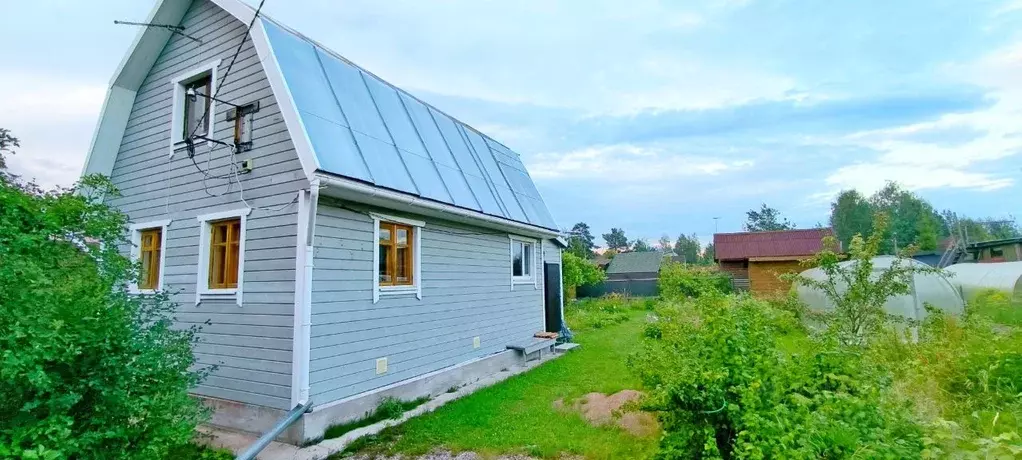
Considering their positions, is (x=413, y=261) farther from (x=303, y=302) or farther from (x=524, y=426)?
(x=524, y=426)

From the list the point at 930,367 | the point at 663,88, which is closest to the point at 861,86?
the point at 663,88

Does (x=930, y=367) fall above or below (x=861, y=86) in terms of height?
below

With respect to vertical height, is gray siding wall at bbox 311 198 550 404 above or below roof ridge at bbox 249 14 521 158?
below

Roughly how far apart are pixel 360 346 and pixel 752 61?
9.37 metres

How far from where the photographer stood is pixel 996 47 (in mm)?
6645

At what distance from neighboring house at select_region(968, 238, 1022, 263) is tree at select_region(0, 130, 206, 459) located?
113ft

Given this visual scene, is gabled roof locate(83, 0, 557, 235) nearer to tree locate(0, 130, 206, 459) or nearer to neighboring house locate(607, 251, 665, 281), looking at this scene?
tree locate(0, 130, 206, 459)

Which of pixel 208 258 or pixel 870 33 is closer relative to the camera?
pixel 208 258

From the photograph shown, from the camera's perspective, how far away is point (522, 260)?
35.0 feet

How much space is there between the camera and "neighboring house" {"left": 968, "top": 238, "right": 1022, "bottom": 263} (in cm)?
2387

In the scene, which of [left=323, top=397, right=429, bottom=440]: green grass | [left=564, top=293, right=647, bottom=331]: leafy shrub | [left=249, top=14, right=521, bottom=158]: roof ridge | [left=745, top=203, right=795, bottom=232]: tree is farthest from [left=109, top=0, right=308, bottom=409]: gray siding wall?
[left=745, top=203, right=795, bottom=232]: tree

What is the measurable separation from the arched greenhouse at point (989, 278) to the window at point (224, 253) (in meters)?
16.5

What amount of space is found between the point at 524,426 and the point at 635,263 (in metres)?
35.1

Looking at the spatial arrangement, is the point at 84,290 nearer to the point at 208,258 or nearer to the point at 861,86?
the point at 208,258
